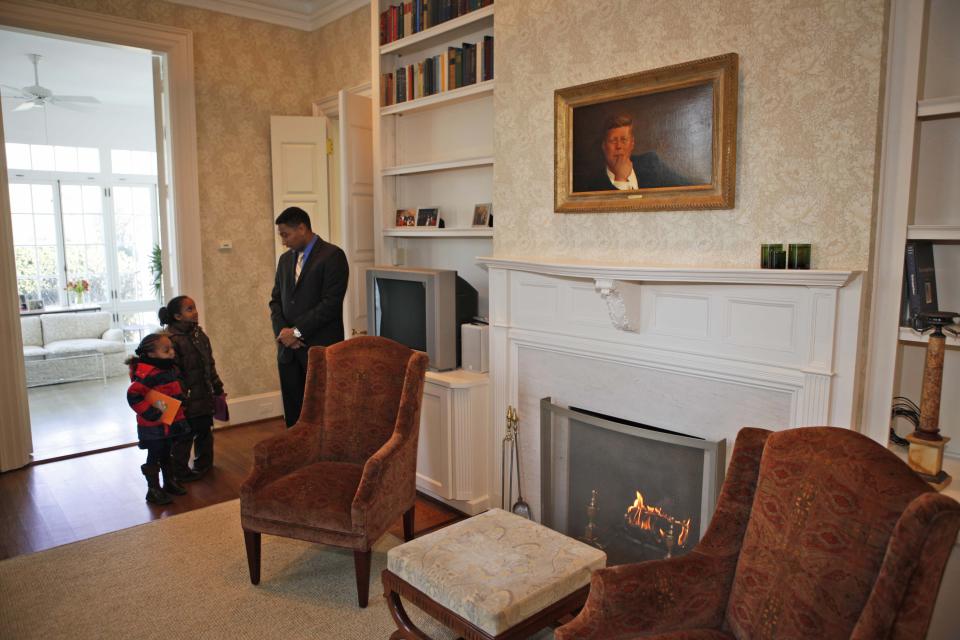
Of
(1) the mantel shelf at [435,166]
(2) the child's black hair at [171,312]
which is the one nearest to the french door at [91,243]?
(2) the child's black hair at [171,312]

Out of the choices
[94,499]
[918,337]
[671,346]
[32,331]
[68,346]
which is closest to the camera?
[918,337]

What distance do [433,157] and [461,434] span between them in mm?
1736

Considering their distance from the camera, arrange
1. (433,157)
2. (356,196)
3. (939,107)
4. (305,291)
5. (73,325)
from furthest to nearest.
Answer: (73,325) < (356,196) < (433,157) < (305,291) < (939,107)

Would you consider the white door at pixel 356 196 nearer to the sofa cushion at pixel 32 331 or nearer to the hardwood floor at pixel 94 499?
the hardwood floor at pixel 94 499

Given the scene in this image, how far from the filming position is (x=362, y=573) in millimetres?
2553

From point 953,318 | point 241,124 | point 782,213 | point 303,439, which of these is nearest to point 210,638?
point 303,439

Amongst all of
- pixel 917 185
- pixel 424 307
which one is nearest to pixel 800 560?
pixel 917 185

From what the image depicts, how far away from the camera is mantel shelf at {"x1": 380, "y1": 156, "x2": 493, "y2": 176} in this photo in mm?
3420

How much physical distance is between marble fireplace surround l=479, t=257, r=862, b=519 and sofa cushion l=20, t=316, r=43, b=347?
19.4 feet

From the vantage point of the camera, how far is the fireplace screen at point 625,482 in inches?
97.3

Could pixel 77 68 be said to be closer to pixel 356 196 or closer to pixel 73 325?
pixel 73 325

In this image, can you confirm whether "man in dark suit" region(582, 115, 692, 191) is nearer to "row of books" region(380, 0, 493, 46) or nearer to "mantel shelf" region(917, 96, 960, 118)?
"mantel shelf" region(917, 96, 960, 118)

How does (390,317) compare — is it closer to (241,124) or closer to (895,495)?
(241,124)

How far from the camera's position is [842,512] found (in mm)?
1489
